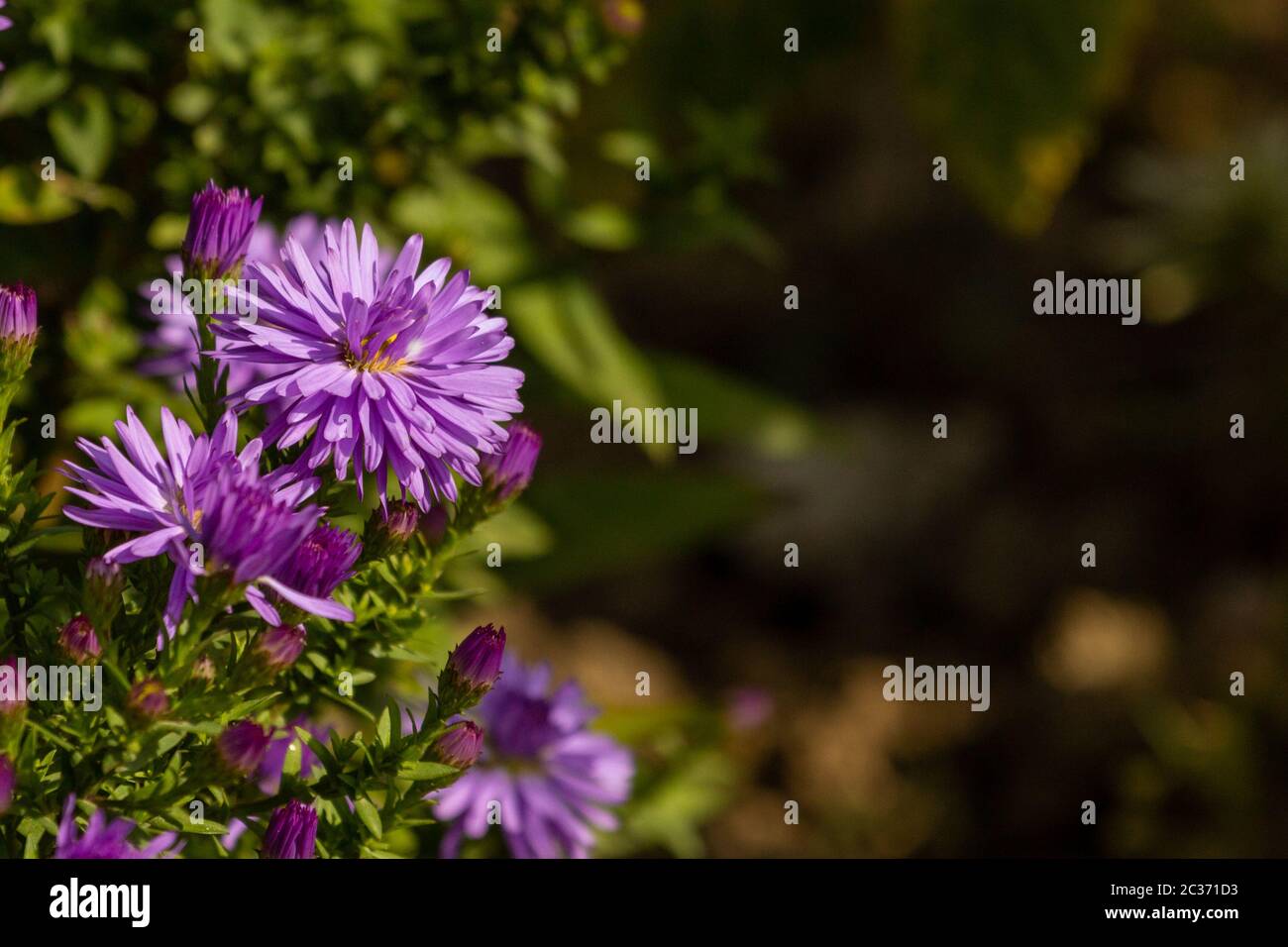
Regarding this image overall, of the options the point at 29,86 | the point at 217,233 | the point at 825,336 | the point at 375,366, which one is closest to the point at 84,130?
the point at 29,86

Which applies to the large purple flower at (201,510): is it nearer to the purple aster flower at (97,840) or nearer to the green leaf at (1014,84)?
the purple aster flower at (97,840)

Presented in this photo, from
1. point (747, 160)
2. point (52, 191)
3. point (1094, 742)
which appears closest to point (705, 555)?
point (1094, 742)

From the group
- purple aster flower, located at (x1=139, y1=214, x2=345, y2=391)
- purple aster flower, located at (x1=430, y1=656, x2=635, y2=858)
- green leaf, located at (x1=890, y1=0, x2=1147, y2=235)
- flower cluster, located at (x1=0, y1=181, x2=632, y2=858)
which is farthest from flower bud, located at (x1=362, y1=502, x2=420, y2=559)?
green leaf, located at (x1=890, y1=0, x2=1147, y2=235)

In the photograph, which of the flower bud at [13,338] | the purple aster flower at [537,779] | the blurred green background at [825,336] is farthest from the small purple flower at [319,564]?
the blurred green background at [825,336]

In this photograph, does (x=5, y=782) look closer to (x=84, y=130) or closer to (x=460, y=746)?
(x=460, y=746)

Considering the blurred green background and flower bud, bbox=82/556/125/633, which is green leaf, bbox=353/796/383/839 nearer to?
flower bud, bbox=82/556/125/633

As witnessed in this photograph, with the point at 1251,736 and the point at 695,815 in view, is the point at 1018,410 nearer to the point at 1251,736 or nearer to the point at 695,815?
the point at 1251,736
